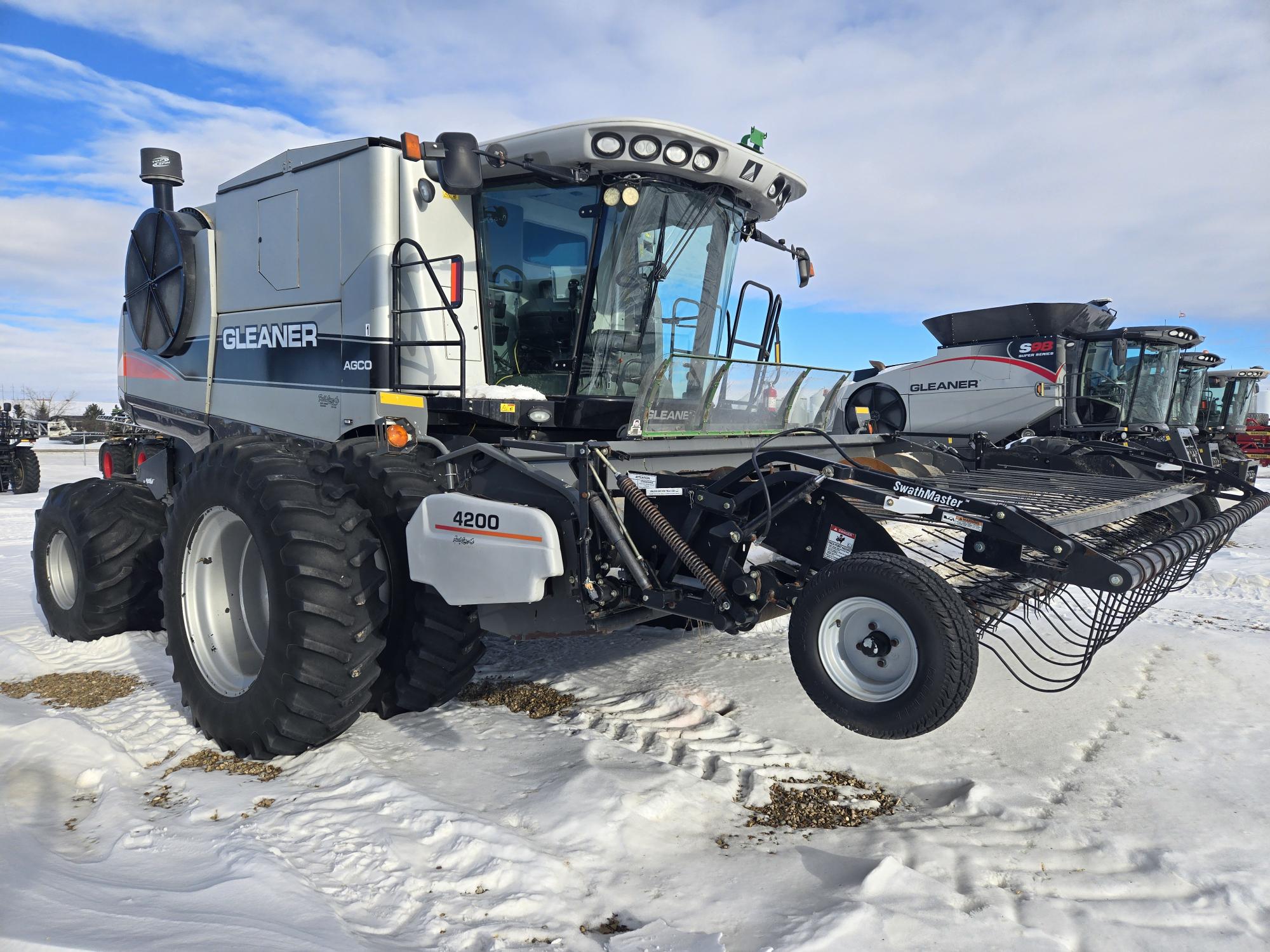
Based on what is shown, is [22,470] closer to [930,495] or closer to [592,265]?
[592,265]

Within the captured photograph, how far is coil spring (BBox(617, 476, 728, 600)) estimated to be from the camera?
300 cm

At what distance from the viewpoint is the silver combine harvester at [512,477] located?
2945mm

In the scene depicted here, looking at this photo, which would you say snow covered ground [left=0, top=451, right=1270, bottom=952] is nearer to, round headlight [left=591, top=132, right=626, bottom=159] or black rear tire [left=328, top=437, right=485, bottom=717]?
black rear tire [left=328, top=437, right=485, bottom=717]

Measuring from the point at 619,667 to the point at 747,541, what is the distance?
6.11ft

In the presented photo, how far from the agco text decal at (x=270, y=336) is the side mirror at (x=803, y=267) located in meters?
3.12

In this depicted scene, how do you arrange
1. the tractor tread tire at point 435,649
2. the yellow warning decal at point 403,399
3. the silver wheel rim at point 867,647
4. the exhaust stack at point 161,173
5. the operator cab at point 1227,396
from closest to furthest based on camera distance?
1. the silver wheel rim at point 867,647
2. the tractor tread tire at point 435,649
3. the yellow warning decal at point 403,399
4. the exhaust stack at point 161,173
5. the operator cab at point 1227,396

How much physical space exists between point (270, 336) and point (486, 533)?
2551 millimetres

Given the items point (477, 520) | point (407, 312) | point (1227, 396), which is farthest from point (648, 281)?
point (1227, 396)

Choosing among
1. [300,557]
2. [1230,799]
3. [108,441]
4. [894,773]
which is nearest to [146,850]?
[300,557]

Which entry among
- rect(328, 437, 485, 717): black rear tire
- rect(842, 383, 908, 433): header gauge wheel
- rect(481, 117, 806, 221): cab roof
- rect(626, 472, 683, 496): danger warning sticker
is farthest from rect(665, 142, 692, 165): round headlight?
rect(842, 383, 908, 433): header gauge wheel

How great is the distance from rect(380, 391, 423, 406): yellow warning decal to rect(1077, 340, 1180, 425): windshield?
13.0 meters

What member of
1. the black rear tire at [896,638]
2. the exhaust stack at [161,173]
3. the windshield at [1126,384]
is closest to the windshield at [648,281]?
the black rear tire at [896,638]

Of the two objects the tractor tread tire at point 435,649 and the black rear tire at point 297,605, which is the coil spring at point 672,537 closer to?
the tractor tread tire at point 435,649

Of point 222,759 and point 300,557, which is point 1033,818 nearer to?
point 300,557
